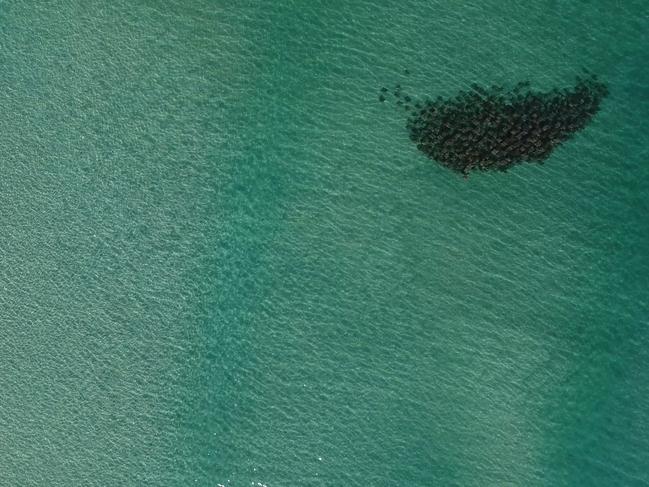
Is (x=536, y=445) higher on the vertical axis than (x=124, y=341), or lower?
higher

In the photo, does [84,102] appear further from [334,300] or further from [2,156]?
[334,300]

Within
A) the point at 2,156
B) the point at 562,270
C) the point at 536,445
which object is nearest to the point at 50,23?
the point at 2,156

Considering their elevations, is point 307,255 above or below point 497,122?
below

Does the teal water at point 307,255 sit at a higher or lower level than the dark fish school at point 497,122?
lower

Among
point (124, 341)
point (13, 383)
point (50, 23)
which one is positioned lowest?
point (13, 383)

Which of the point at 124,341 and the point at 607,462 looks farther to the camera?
the point at 124,341
